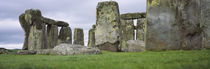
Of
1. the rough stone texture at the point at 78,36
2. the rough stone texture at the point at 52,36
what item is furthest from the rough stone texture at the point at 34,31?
the rough stone texture at the point at 78,36

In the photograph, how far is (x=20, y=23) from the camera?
16.2 metres

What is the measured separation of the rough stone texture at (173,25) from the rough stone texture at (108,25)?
12.2ft

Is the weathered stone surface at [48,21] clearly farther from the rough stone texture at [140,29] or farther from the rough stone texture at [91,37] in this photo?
the rough stone texture at [140,29]

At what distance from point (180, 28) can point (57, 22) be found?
13274mm

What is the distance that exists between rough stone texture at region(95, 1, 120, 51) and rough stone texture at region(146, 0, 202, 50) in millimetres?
3714

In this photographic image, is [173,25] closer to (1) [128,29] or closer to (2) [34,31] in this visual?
(2) [34,31]

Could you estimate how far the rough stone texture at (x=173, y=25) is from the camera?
23.3 feet

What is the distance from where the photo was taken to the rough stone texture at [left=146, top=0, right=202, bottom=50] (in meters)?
7.11

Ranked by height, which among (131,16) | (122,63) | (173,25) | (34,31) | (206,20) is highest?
(131,16)

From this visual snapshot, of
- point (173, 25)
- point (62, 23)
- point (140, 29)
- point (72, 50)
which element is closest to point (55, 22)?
point (62, 23)

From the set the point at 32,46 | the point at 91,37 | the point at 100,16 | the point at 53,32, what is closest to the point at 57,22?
the point at 53,32

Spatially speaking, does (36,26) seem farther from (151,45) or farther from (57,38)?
(151,45)

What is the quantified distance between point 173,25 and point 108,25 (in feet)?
14.2

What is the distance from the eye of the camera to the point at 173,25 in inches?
283
